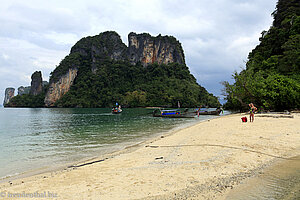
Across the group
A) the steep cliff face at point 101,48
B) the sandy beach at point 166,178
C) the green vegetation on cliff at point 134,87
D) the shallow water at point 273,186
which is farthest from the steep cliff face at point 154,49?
the shallow water at point 273,186

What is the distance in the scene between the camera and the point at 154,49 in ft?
472

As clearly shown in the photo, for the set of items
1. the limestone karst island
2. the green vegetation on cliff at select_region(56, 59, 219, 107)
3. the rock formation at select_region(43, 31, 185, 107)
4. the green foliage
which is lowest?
the limestone karst island

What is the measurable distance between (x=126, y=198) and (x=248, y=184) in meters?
2.85

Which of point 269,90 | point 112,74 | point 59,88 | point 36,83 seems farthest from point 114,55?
point 269,90

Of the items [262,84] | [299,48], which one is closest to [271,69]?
[299,48]

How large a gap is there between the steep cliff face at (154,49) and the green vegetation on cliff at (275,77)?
99.1 metres

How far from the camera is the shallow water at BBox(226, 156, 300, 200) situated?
3593 millimetres

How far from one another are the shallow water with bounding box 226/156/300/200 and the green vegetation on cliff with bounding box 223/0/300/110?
25.8m

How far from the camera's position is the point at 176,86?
11862cm

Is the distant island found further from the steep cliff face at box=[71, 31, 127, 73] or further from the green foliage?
the green foliage

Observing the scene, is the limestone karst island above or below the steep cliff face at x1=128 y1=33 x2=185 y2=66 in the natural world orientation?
below

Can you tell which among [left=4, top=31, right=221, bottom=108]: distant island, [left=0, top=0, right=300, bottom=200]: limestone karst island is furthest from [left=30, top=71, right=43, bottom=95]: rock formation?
[left=0, top=0, right=300, bottom=200]: limestone karst island

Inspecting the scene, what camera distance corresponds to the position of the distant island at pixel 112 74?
123000 mm

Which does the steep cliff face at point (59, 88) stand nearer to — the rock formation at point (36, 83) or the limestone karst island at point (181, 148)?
the rock formation at point (36, 83)
